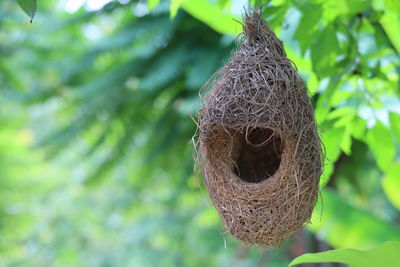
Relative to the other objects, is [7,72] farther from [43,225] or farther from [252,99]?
[43,225]

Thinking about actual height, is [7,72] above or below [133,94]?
above

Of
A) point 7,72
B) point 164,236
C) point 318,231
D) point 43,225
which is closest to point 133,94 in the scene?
point 7,72

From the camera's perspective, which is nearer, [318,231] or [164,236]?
[318,231]

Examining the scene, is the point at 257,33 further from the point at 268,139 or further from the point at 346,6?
the point at 346,6

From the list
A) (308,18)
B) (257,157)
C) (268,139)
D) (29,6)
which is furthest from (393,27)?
(29,6)

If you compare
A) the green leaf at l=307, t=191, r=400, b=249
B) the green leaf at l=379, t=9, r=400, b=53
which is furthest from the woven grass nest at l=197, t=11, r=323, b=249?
the green leaf at l=307, t=191, r=400, b=249

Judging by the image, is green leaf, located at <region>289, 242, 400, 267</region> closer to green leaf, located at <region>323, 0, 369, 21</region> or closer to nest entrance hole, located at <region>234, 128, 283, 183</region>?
nest entrance hole, located at <region>234, 128, 283, 183</region>
